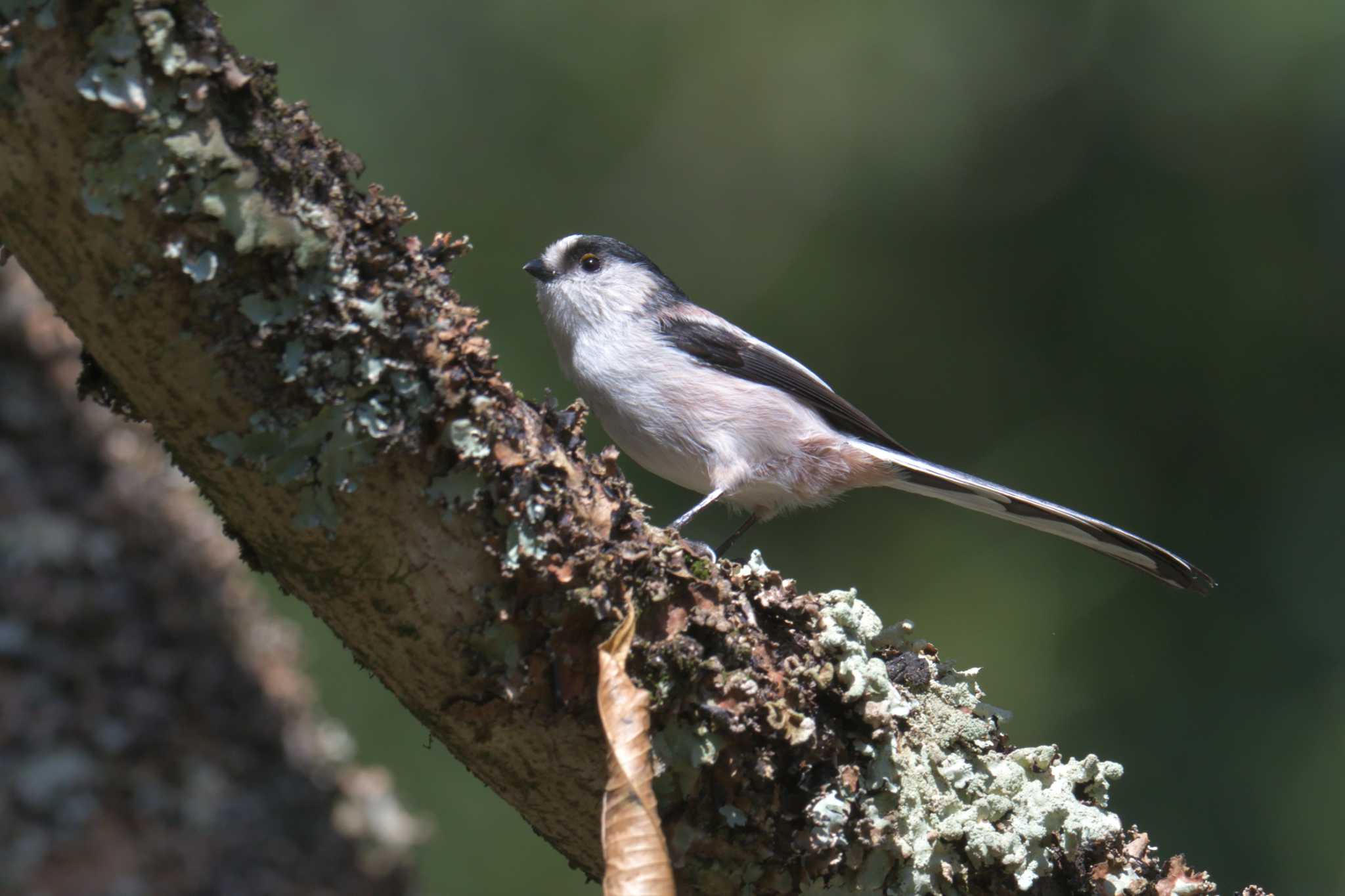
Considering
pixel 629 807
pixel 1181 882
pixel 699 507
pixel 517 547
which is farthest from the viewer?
pixel 699 507

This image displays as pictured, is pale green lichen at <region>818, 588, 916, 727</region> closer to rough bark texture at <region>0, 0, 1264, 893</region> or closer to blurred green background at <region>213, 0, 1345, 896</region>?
rough bark texture at <region>0, 0, 1264, 893</region>

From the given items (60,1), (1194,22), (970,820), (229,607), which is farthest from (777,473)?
(1194,22)

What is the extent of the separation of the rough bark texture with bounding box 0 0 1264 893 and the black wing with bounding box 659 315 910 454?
1232 mm

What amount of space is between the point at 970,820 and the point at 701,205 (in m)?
3.10

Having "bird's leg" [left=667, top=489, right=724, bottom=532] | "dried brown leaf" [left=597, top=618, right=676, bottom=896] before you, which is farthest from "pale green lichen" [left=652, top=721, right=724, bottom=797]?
"bird's leg" [left=667, top=489, right=724, bottom=532]

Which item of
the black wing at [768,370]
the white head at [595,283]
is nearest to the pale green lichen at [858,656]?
the black wing at [768,370]

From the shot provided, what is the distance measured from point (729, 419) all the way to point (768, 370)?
0.29 m

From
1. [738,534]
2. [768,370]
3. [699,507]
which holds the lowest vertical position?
[699,507]

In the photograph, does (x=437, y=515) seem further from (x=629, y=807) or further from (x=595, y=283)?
(x=595, y=283)

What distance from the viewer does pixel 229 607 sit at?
409cm

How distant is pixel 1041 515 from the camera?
260 centimetres

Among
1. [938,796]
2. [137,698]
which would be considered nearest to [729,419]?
[938,796]

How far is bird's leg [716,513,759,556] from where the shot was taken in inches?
108

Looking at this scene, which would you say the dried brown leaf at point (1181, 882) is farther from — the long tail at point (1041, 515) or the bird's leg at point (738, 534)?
the bird's leg at point (738, 534)
